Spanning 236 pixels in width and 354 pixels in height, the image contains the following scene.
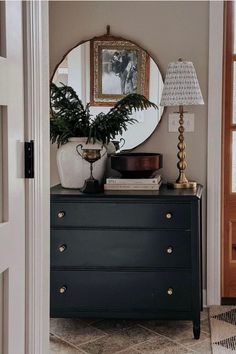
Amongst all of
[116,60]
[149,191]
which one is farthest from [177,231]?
[116,60]

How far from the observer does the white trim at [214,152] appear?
125 inches

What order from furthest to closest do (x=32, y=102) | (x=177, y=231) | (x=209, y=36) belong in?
(x=209, y=36) → (x=177, y=231) → (x=32, y=102)

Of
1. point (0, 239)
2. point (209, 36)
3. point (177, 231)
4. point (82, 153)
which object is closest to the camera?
point (0, 239)

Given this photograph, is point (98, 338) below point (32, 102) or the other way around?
below

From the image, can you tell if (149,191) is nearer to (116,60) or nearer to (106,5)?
(116,60)

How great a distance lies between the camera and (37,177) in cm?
135

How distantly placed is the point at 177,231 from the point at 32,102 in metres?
1.55

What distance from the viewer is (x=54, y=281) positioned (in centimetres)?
276

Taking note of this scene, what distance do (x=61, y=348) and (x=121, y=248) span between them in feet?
1.96

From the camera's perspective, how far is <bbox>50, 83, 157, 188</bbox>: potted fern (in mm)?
2934

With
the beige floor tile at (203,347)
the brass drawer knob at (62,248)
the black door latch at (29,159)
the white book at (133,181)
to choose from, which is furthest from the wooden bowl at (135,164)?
the black door latch at (29,159)

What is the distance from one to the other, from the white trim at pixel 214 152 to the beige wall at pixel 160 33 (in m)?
0.04

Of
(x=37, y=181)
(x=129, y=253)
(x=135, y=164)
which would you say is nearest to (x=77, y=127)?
(x=135, y=164)

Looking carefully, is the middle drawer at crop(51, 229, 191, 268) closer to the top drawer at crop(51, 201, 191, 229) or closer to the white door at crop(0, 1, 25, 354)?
the top drawer at crop(51, 201, 191, 229)
